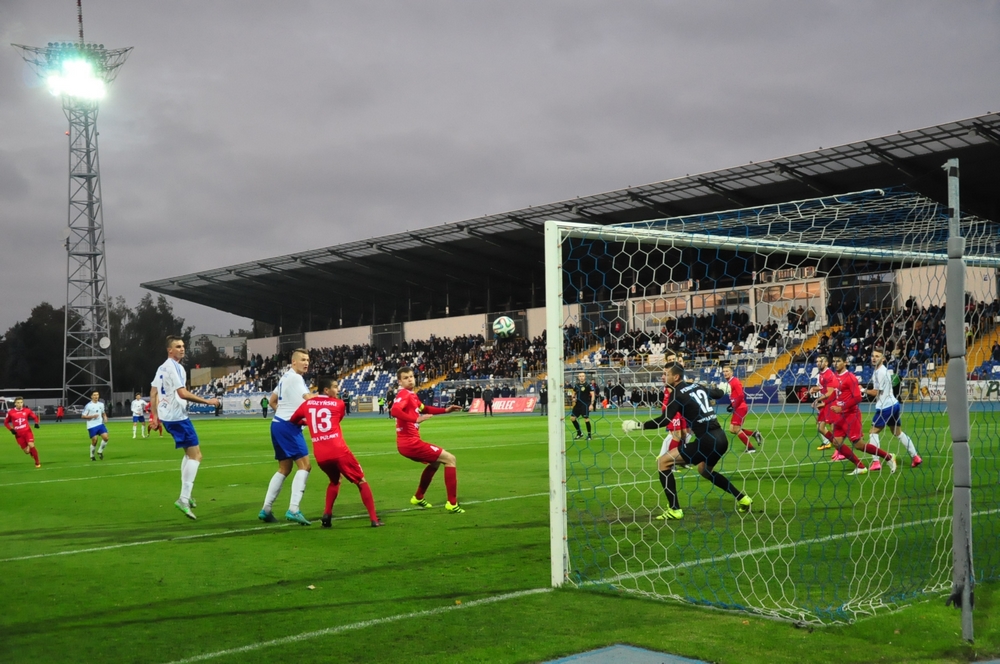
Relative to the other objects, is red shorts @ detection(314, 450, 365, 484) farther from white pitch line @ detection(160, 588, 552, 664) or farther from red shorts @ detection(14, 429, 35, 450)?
red shorts @ detection(14, 429, 35, 450)

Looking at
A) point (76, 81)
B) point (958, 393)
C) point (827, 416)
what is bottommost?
point (827, 416)

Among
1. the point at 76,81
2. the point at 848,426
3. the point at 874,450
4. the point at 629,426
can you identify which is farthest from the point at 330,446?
the point at 76,81

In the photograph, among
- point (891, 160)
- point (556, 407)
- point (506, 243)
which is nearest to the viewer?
point (556, 407)

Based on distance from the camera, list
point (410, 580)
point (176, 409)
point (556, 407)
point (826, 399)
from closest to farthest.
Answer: point (556, 407) < point (410, 580) < point (176, 409) < point (826, 399)

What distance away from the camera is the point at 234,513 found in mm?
10609

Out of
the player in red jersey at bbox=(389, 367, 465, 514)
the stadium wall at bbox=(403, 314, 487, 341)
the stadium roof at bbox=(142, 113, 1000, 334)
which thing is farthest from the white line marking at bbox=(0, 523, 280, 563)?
the stadium wall at bbox=(403, 314, 487, 341)

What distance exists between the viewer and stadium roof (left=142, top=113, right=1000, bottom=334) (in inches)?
1308

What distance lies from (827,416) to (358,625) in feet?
33.8

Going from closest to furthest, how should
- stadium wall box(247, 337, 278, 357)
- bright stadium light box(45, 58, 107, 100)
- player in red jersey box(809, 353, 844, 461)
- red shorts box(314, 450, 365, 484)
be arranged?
red shorts box(314, 450, 365, 484)
player in red jersey box(809, 353, 844, 461)
bright stadium light box(45, 58, 107, 100)
stadium wall box(247, 337, 278, 357)

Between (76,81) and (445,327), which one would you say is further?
(445,327)

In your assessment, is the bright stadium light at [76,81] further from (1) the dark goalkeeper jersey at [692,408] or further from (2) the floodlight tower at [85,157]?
(1) the dark goalkeeper jersey at [692,408]

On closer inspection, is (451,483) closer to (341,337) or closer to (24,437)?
(24,437)

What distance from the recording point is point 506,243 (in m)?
49.9

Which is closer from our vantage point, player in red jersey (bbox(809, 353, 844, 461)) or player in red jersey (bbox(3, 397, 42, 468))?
player in red jersey (bbox(809, 353, 844, 461))
